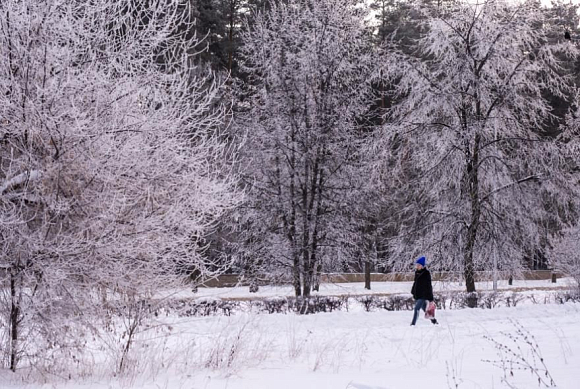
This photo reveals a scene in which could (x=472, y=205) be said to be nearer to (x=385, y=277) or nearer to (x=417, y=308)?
(x=417, y=308)

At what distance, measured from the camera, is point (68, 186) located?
24.3 feet

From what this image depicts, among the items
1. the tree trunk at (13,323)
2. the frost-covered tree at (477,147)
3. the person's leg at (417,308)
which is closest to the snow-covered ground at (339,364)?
the tree trunk at (13,323)

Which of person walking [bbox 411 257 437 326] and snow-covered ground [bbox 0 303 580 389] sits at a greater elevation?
person walking [bbox 411 257 437 326]

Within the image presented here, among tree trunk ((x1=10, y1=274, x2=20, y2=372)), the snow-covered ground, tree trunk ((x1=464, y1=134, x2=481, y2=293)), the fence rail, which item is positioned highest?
tree trunk ((x1=464, y1=134, x2=481, y2=293))

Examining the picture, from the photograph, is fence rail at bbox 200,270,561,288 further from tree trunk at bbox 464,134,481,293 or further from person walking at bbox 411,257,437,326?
person walking at bbox 411,257,437,326

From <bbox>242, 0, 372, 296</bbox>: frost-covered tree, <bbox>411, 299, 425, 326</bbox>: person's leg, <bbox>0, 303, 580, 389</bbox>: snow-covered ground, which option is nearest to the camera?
<bbox>0, 303, 580, 389</bbox>: snow-covered ground

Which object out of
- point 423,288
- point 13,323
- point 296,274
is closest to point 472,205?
point 423,288

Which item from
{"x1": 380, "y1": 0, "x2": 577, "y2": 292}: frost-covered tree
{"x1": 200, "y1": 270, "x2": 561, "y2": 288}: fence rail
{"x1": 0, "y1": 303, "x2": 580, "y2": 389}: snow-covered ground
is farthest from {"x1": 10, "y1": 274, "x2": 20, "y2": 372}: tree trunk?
{"x1": 380, "y1": 0, "x2": 577, "y2": 292}: frost-covered tree

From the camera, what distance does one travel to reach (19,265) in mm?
7125

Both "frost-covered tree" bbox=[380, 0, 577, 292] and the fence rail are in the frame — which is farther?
the fence rail

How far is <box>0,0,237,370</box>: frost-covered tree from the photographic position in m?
7.14

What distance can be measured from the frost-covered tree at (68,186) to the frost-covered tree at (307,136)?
9.41m

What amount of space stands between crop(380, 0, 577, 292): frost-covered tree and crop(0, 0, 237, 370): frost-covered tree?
995 centimetres

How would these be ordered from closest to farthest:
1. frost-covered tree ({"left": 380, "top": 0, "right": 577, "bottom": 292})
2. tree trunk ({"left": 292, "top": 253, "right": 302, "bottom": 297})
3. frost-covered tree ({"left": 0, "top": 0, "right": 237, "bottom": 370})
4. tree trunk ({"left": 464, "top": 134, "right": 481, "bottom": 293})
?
frost-covered tree ({"left": 0, "top": 0, "right": 237, "bottom": 370}), tree trunk ({"left": 464, "top": 134, "right": 481, "bottom": 293}), frost-covered tree ({"left": 380, "top": 0, "right": 577, "bottom": 292}), tree trunk ({"left": 292, "top": 253, "right": 302, "bottom": 297})
